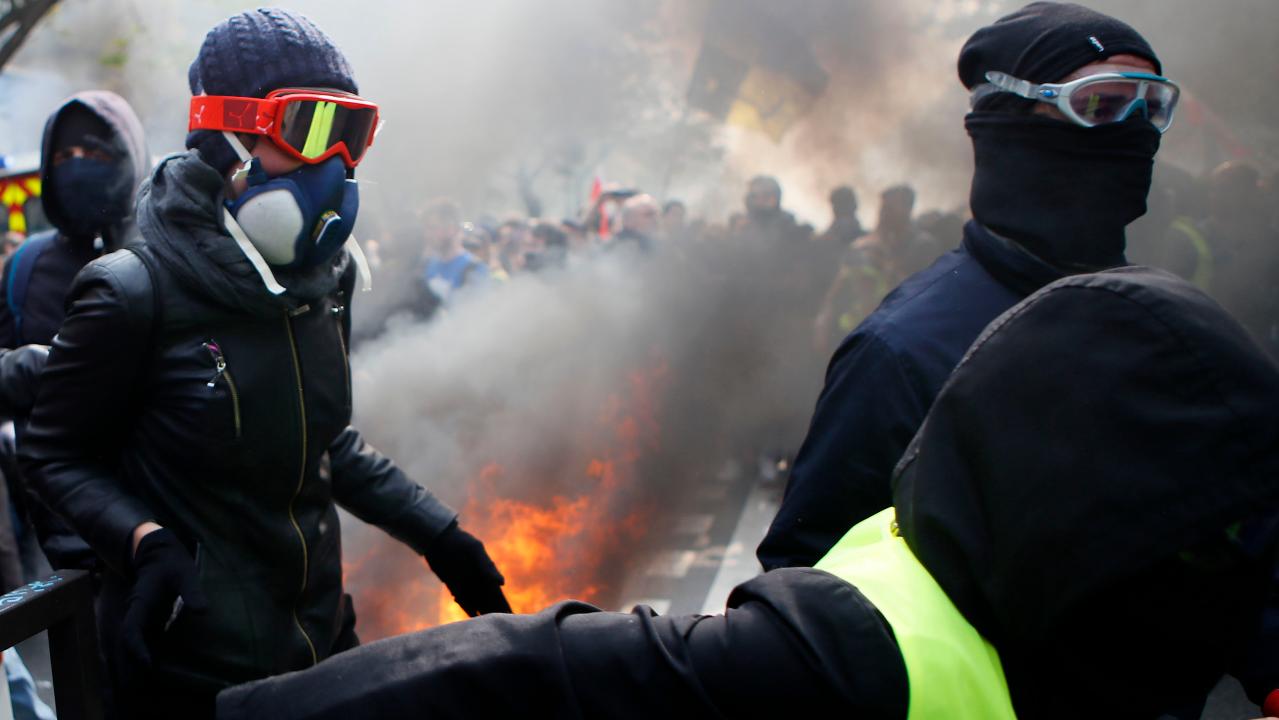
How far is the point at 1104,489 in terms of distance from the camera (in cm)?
96

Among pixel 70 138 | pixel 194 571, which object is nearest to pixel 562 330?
pixel 70 138

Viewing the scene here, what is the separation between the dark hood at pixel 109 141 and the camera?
9.74 feet

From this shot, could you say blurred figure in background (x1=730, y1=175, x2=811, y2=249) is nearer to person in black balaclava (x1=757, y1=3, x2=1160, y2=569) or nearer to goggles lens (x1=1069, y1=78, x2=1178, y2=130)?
person in black balaclava (x1=757, y1=3, x2=1160, y2=569)

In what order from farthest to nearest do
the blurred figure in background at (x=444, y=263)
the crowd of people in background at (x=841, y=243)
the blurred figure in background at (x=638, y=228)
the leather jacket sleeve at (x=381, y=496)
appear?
the blurred figure in background at (x=638, y=228) < the blurred figure in background at (x=444, y=263) < the crowd of people in background at (x=841, y=243) < the leather jacket sleeve at (x=381, y=496)

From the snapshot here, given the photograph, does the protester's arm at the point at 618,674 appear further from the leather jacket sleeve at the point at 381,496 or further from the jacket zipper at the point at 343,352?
the leather jacket sleeve at the point at 381,496

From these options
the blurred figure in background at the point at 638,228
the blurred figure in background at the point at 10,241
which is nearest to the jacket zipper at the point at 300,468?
the blurred figure in background at the point at 638,228

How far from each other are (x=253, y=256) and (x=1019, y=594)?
1431 mm

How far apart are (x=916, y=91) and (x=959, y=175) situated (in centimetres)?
64

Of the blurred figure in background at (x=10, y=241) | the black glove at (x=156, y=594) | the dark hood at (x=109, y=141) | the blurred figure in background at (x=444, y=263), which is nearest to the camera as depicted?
the black glove at (x=156, y=594)

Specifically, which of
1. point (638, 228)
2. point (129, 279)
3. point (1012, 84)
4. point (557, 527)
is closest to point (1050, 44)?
point (1012, 84)

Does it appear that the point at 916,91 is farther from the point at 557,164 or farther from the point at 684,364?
the point at 557,164

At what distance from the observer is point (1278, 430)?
966 millimetres

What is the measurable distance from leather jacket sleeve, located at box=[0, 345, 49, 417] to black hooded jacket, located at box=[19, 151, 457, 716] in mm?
855

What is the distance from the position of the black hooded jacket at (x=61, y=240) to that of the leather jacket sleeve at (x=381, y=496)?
1.07 m
